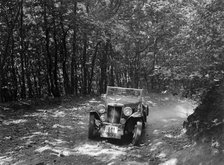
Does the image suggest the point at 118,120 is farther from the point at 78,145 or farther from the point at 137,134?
the point at 78,145

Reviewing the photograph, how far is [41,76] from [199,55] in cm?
2549

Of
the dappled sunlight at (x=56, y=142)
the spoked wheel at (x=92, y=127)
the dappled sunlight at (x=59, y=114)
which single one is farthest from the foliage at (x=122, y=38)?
the dappled sunlight at (x=59, y=114)

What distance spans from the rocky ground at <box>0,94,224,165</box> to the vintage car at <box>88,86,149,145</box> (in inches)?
14.5

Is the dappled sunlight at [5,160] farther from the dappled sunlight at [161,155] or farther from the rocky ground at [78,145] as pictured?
the dappled sunlight at [161,155]

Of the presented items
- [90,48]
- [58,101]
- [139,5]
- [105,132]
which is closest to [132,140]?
[105,132]

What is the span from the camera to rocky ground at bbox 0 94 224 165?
7.56 m

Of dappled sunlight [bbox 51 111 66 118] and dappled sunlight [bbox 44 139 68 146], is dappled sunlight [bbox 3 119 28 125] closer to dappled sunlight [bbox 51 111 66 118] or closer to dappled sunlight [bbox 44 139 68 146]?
dappled sunlight [bbox 51 111 66 118]

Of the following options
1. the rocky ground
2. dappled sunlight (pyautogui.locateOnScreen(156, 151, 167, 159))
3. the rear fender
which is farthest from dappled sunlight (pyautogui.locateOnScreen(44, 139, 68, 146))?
dappled sunlight (pyautogui.locateOnScreen(156, 151, 167, 159))

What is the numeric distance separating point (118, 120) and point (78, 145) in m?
1.67

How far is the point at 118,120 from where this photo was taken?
1045cm

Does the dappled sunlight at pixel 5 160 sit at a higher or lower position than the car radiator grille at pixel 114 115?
lower

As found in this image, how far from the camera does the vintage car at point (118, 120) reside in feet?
32.7

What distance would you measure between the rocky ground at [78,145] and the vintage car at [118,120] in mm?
367

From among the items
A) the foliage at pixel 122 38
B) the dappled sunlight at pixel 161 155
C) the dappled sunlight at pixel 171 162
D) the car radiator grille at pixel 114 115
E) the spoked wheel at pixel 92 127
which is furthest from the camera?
the car radiator grille at pixel 114 115
